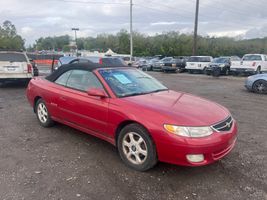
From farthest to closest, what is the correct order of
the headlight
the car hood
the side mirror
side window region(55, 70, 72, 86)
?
side window region(55, 70, 72, 86) < the side mirror < the car hood < the headlight

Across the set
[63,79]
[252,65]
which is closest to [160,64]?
[252,65]

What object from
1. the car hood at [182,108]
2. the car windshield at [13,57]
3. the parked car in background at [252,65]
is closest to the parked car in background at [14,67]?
the car windshield at [13,57]

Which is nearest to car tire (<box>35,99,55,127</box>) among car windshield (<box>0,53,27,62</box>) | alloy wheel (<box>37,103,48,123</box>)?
alloy wheel (<box>37,103,48,123</box>)

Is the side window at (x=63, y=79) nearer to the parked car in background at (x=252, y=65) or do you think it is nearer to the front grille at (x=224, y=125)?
the front grille at (x=224, y=125)

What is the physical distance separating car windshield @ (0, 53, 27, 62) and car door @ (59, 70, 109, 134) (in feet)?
25.2

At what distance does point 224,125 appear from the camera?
12.7ft

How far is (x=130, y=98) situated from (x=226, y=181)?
181 cm

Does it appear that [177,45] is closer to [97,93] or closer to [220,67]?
[220,67]

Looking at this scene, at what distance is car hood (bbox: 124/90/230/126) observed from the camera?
143 inches

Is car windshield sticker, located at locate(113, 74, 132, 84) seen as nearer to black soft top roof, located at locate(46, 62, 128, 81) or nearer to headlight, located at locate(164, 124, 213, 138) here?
black soft top roof, located at locate(46, 62, 128, 81)

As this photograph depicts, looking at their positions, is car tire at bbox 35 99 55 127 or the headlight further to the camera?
car tire at bbox 35 99 55 127

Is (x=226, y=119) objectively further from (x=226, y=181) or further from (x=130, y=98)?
(x=130, y=98)

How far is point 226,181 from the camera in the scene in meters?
3.70

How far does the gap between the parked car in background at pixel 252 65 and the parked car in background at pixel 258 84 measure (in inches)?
378
